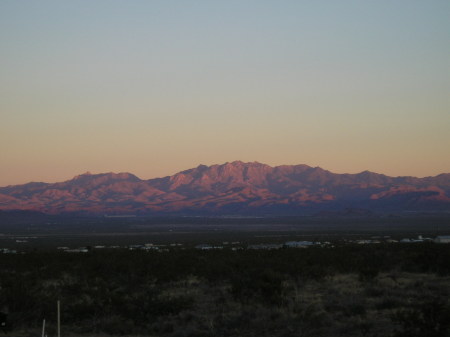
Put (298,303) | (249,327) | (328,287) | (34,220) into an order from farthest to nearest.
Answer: (34,220) < (328,287) < (298,303) < (249,327)

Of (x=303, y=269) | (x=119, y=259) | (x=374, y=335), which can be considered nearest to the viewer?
(x=374, y=335)

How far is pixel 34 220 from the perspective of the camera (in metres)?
200

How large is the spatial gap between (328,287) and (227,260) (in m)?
8.38

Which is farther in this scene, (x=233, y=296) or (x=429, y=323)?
(x=233, y=296)

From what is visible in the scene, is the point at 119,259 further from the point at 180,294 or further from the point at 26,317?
the point at 26,317

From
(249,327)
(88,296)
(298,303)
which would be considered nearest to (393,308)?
(298,303)

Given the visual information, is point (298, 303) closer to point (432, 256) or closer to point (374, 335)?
point (374, 335)

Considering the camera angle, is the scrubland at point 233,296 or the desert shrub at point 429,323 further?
the scrubland at point 233,296

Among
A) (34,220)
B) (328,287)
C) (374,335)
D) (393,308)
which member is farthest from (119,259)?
(34,220)

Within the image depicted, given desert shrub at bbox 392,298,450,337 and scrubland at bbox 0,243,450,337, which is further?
scrubland at bbox 0,243,450,337

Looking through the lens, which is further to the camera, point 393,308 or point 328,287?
point 328,287

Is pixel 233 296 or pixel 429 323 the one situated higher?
pixel 429 323

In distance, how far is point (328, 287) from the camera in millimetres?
23531

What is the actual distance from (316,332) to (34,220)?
193 m
